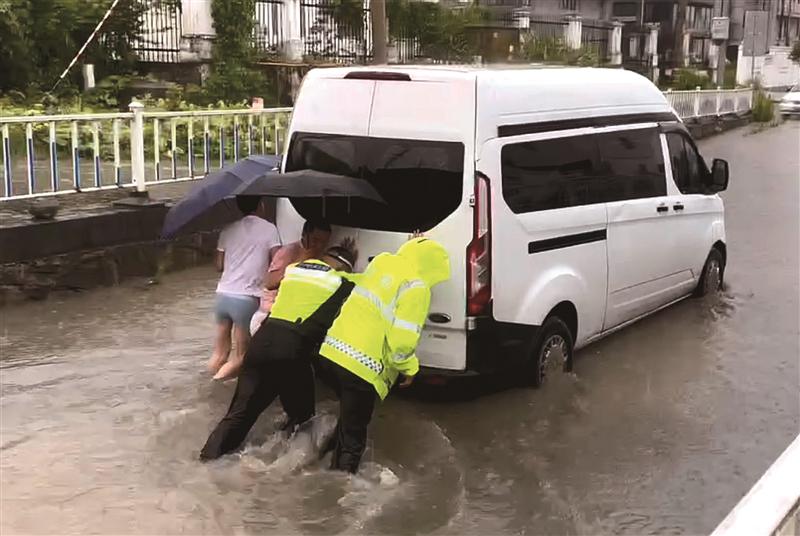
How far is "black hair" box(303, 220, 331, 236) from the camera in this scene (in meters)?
5.73

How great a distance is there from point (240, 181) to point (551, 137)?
199 cm

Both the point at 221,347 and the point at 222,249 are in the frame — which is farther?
the point at 221,347

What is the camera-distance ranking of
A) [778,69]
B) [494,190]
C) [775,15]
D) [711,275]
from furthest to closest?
[775,15] < [778,69] < [711,275] < [494,190]

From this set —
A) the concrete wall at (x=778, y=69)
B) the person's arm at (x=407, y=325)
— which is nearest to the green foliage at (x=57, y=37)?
the person's arm at (x=407, y=325)

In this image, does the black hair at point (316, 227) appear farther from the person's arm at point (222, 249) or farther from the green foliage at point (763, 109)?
the green foliage at point (763, 109)

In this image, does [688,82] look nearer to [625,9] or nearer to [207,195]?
[625,9]

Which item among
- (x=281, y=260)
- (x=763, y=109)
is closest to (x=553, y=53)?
(x=763, y=109)

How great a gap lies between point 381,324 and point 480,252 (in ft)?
2.85

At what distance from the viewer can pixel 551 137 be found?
6.27 meters

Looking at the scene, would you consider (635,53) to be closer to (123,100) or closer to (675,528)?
(123,100)

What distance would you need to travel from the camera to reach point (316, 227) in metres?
5.74

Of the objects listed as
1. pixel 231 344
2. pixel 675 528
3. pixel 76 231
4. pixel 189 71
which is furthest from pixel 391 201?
pixel 189 71

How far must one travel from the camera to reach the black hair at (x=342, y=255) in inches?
217

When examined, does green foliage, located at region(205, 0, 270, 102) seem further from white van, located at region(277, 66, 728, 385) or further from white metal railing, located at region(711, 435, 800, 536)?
white metal railing, located at region(711, 435, 800, 536)
